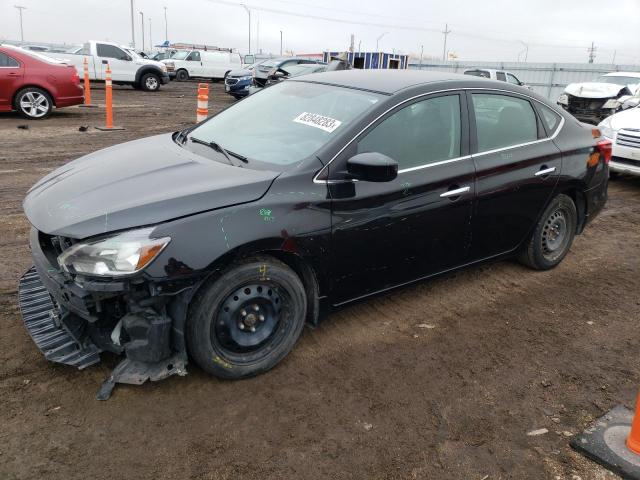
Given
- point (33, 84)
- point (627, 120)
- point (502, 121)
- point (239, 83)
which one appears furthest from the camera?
A: point (239, 83)

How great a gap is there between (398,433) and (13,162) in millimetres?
7514

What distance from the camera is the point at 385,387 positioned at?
9.73 feet

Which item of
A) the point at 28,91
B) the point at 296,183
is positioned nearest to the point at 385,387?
the point at 296,183

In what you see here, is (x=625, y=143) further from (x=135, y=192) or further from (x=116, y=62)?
(x=116, y=62)

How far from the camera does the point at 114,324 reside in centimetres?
273

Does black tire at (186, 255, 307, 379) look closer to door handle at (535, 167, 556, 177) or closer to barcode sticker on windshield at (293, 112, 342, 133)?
barcode sticker on windshield at (293, 112, 342, 133)

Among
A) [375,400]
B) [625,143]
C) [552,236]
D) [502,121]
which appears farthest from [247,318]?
[625,143]

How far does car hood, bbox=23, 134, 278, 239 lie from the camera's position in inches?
102

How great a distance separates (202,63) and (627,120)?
26.1 metres

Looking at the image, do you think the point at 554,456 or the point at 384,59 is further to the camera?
the point at 384,59

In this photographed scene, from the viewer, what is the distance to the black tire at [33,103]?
1145cm

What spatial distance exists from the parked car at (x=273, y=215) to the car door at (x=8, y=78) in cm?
911

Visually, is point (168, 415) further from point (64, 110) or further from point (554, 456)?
point (64, 110)

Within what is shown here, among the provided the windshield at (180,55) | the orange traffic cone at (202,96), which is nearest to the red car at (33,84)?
the orange traffic cone at (202,96)
